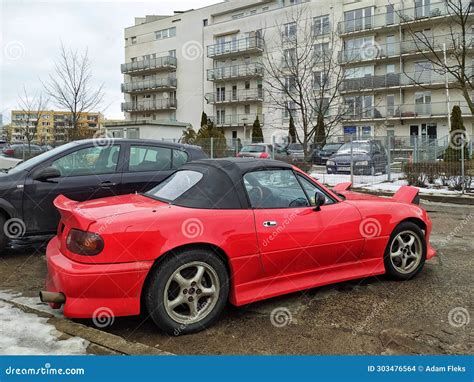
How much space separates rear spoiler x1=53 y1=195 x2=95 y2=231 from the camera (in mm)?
3492

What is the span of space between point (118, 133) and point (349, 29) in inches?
915

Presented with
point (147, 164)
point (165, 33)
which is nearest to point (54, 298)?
point (147, 164)

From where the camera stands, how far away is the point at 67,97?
22641mm

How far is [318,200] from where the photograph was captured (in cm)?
417

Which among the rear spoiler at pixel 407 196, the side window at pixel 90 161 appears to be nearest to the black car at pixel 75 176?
the side window at pixel 90 161

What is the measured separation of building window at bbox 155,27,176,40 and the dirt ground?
56.8 m

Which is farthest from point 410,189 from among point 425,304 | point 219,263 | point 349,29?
point 349,29

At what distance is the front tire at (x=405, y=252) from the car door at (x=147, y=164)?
330 cm

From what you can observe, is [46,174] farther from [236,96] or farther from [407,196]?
[236,96]

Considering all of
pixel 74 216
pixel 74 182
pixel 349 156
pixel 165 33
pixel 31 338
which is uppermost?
pixel 165 33

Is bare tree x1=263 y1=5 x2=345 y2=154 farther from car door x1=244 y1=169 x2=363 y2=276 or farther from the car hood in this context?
car door x1=244 y1=169 x2=363 y2=276

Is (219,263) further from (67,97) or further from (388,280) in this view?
(67,97)

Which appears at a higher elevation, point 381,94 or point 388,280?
point 381,94

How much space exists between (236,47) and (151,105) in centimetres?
1493
